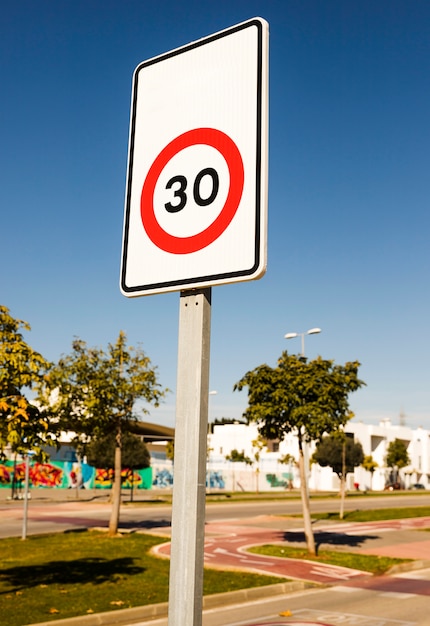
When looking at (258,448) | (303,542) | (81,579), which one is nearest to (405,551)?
(303,542)

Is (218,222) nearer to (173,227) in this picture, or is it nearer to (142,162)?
(173,227)

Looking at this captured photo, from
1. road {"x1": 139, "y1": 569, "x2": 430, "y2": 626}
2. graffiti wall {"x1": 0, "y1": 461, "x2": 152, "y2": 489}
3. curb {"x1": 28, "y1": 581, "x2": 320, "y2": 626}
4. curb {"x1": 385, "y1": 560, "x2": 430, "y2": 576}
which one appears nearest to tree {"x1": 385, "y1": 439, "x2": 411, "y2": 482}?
graffiti wall {"x1": 0, "y1": 461, "x2": 152, "y2": 489}

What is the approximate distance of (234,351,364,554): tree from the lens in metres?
18.8

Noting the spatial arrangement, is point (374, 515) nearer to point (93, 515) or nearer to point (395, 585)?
point (93, 515)

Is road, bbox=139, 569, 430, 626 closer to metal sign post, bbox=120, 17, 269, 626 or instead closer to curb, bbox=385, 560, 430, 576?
curb, bbox=385, 560, 430, 576

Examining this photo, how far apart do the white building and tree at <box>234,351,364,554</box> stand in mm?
50084

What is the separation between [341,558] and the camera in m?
19.0

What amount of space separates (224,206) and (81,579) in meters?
13.7

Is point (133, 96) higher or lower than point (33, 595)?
higher

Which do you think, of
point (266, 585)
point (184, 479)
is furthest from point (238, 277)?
point (266, 585)

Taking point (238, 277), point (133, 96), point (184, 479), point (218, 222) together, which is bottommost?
point (184, 479)

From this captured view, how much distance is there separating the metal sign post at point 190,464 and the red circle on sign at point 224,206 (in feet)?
0.60

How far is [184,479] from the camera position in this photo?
220cm

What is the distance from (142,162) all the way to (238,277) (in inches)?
27.0
